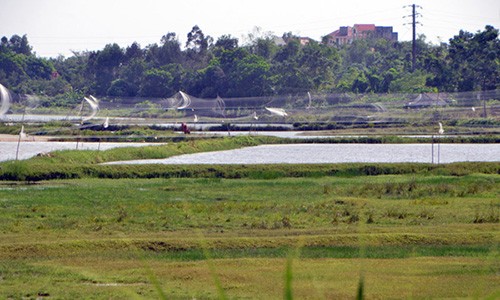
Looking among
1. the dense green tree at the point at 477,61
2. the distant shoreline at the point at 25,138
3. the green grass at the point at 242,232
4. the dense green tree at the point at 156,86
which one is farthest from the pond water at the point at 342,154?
the dense green tree at the point at 156,86

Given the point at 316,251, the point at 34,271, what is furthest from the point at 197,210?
the point at 34,271

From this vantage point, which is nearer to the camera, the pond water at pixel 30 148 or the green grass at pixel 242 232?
the green grass at pixel 242 232

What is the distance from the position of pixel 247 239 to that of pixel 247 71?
69212 mm

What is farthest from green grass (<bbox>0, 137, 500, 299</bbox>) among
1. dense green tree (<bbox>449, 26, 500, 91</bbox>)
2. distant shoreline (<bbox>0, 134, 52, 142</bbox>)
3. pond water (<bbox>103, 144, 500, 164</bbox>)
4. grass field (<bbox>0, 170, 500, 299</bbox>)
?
dense green tree (<bbox>449, 26, 500, 91</bbox>)

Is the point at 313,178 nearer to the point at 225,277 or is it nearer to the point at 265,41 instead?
the point at 225,277

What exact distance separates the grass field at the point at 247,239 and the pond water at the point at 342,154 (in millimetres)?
12943

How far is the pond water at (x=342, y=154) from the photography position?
40594mm

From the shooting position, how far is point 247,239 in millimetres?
16234

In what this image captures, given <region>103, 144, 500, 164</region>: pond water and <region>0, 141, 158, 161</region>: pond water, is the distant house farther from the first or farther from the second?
<region>0, 141, 158, 161</region>: pond water

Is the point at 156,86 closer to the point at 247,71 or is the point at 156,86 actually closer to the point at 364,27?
the point at 247,71

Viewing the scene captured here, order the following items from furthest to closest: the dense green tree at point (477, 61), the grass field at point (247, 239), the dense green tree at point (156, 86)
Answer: the dense green tree at point (156, 86) < the dense green tree at point (477, 61) < the grass field at point (247, 239)

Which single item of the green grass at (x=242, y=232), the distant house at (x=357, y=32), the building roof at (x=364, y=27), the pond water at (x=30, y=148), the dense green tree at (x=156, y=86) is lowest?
the pond water at (x=30, y=148)

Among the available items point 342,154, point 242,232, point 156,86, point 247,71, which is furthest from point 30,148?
point 156,86

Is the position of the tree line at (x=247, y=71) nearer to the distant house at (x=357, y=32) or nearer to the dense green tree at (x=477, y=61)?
the dense green tree at (x=477, y=61)
